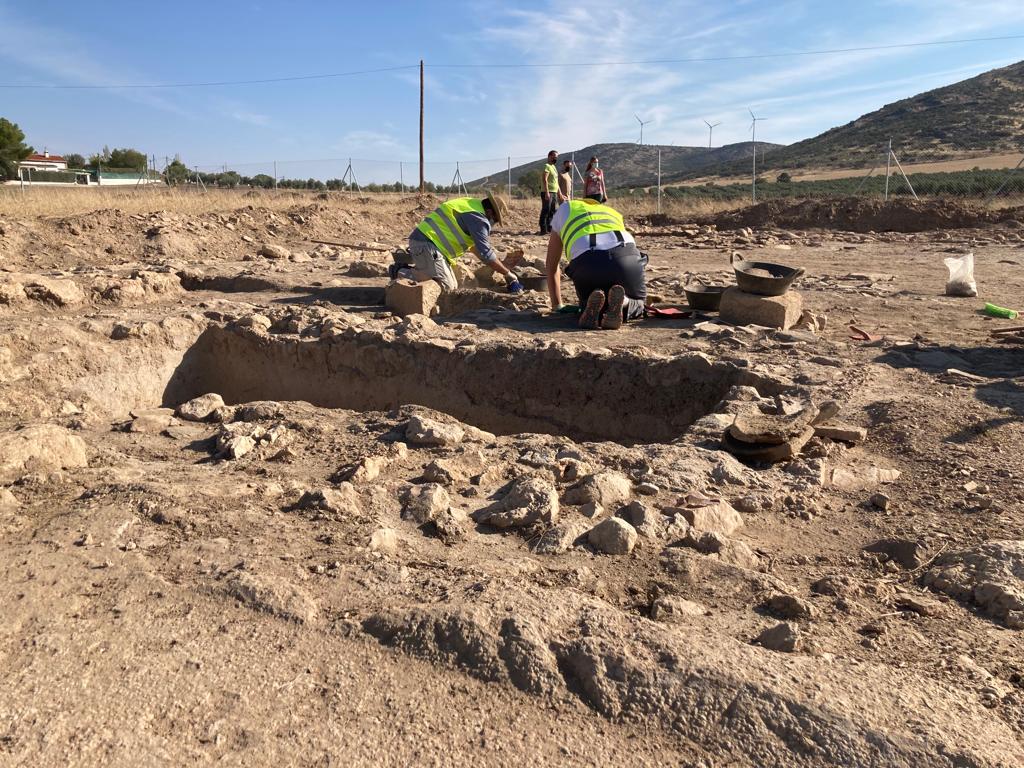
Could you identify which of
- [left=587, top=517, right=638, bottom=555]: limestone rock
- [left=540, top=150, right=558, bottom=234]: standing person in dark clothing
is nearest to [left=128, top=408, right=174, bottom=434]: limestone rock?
[left=587, top=517, right=638, bottom=555]: limestone rock

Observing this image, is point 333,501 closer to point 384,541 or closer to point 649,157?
point 384,541

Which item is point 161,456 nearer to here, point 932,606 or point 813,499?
point 813,499

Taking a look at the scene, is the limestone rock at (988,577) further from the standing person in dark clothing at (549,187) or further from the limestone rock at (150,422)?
the standing person in dark clothing at (549,187)

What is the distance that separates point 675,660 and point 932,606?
899mm

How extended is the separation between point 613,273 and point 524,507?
3694 millimetres

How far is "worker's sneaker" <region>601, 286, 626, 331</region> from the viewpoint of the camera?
6.00 metres

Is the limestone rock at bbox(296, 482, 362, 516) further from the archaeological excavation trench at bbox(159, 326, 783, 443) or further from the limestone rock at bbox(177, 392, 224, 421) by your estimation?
the archaeological excavation trench at bbox(159, 326, 783, 443)

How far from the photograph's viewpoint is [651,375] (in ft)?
16.3

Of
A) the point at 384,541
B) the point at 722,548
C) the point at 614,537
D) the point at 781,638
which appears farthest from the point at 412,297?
the point at 781,638

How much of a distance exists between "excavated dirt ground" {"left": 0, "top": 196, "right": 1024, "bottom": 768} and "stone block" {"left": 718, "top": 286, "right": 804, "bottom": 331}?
15.5 inches

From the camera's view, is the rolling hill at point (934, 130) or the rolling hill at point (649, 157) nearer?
the rolling hill at point (934, 130)

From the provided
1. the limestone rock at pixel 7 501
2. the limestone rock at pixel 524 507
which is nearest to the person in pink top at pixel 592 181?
the limestone rock at pixel 524 507

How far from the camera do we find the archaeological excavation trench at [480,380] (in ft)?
16.0

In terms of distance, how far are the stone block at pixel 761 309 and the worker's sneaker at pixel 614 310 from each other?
87cm
